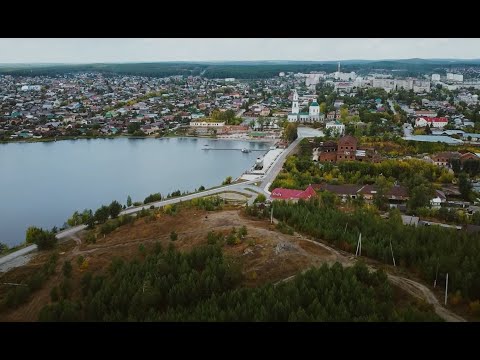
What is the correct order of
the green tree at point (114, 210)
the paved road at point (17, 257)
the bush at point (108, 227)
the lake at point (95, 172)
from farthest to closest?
the lake at point (95, 172), the green tree at point (114, 210), the bush at point (108, 227), the paved road at point (17, 257)

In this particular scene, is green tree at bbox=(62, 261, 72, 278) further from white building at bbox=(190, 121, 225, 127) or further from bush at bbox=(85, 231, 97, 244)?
white building at bbox=(190, 121, 225, 127)

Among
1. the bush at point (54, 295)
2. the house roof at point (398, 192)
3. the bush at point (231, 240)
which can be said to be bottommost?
the house roof at point (398, 192)

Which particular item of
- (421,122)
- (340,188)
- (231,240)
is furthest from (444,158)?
(231,240)

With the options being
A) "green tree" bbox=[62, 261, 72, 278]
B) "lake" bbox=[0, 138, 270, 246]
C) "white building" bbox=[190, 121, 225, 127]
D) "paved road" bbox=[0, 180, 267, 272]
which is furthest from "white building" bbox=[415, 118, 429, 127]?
"green tree" bbox=[62, 261, 72, 278]

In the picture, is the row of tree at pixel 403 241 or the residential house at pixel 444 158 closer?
the row of tree at pixel 403 241

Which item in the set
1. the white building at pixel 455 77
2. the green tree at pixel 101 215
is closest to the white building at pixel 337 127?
the green tree at pixel 101 215

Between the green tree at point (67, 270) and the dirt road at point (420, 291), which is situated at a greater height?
the dirt road at point (420, 291)

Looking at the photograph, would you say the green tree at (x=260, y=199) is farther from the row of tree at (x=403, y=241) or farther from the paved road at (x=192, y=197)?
the row of tree at (x=403, y=241)
